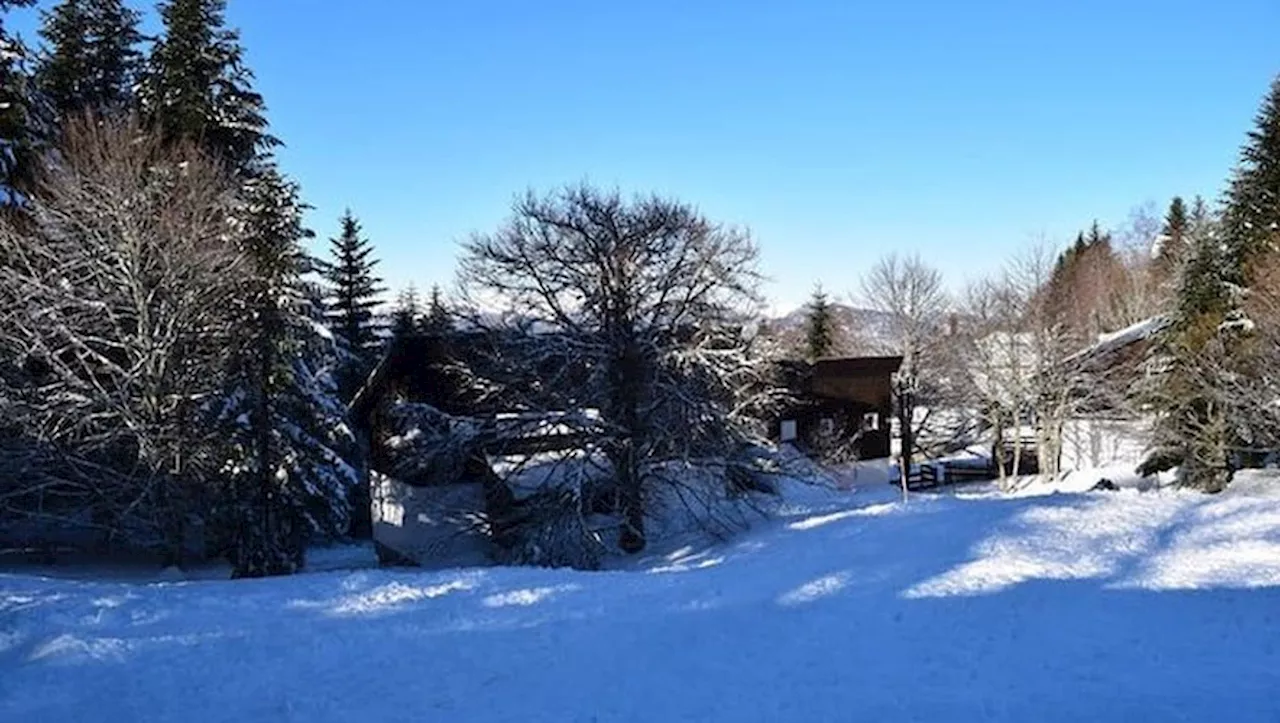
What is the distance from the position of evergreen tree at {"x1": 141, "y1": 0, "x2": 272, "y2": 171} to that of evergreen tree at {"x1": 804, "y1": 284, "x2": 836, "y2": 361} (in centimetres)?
2986

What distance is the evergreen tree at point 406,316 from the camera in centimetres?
2497

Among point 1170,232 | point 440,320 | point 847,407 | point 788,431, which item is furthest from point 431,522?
point 1170,232

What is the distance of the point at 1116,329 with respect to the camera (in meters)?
43.6

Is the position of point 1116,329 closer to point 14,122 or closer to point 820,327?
point 820,327

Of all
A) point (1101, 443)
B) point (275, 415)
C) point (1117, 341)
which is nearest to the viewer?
point (275, 415)

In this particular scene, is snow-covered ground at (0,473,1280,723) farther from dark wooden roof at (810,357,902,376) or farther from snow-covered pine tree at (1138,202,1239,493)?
dark wooden roof at (810,357,902,376)

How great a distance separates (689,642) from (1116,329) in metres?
42.7

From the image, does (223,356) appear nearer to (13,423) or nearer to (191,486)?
(191,486)

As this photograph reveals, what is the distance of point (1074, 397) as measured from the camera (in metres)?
32.1

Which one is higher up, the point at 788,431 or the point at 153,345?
the point at 153,345

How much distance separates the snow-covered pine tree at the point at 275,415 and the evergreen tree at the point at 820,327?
29580 mm

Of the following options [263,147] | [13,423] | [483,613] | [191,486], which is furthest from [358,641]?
[263,147]

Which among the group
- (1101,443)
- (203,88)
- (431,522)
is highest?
(203,88)

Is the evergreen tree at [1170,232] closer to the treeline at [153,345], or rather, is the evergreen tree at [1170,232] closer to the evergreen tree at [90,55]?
the treeline at [153,345]
